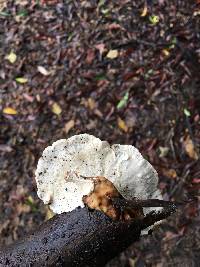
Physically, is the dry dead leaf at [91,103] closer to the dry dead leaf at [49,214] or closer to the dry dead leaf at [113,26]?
the dry dead leaf at [113,26]

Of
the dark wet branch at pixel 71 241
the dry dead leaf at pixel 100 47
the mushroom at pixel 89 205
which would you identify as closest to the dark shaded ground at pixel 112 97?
the dry dead leaf at pixel 100 47

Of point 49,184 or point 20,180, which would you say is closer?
point 49,184

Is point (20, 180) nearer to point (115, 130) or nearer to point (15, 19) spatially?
point (115, 130)

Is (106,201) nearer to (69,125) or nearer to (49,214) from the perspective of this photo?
(49,214)

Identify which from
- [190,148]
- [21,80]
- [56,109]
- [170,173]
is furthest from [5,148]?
[190,148]

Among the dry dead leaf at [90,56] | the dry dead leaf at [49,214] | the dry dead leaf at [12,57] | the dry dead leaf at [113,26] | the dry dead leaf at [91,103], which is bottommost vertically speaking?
the dry dead leaf at [49,214]

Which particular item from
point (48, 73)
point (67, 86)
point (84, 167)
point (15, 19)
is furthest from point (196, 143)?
point (15, 19)

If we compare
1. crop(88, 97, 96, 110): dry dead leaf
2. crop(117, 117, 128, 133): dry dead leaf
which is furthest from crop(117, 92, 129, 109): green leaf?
crop(88, 97, 96, 110): dry dead leaf

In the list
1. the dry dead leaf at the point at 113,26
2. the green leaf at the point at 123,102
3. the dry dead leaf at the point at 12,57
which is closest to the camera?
the green leaf at the point at 123,102
